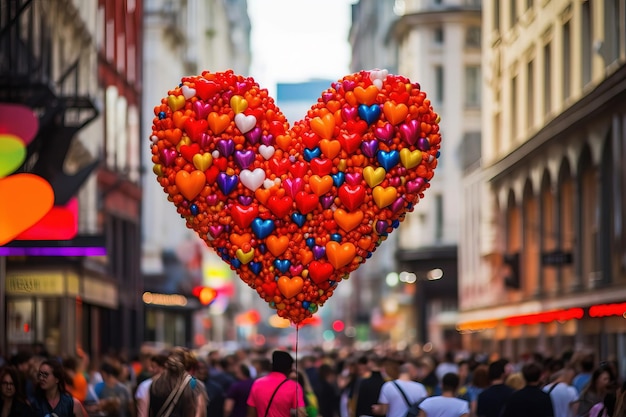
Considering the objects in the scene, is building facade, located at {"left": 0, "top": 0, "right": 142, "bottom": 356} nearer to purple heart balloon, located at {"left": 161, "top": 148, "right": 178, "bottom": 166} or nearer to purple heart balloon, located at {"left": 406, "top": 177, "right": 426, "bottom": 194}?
purple heart balloon, located at {"left": 161, "top": 148, "right": 178, "bottom": 166}

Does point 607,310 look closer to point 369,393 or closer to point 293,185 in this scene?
point 369,393

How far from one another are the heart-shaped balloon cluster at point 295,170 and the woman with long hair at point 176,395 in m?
1.10

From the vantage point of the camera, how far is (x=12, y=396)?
1429cm

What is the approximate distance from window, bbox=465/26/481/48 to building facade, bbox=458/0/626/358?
2279 cm

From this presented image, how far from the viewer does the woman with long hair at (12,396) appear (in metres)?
14.2

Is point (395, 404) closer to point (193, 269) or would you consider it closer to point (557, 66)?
point (557, 66)

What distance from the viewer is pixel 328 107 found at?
13.6 m

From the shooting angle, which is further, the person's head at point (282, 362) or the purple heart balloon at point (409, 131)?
the person's head at point (282, 362)

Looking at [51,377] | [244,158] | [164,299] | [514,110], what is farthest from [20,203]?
[164,299]

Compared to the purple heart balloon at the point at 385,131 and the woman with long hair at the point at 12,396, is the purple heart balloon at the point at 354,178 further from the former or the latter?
the woman with long hair at the point at 12,396

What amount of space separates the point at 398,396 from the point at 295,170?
386cm

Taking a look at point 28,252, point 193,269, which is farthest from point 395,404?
point 193,269

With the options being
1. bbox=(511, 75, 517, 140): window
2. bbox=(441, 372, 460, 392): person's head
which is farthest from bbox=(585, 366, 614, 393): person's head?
A: bbox=(511, 75, 517, 140): window

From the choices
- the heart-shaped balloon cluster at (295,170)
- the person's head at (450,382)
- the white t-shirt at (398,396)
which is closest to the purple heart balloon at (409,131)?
the heart-shaped balloon cluster at (295,170)
